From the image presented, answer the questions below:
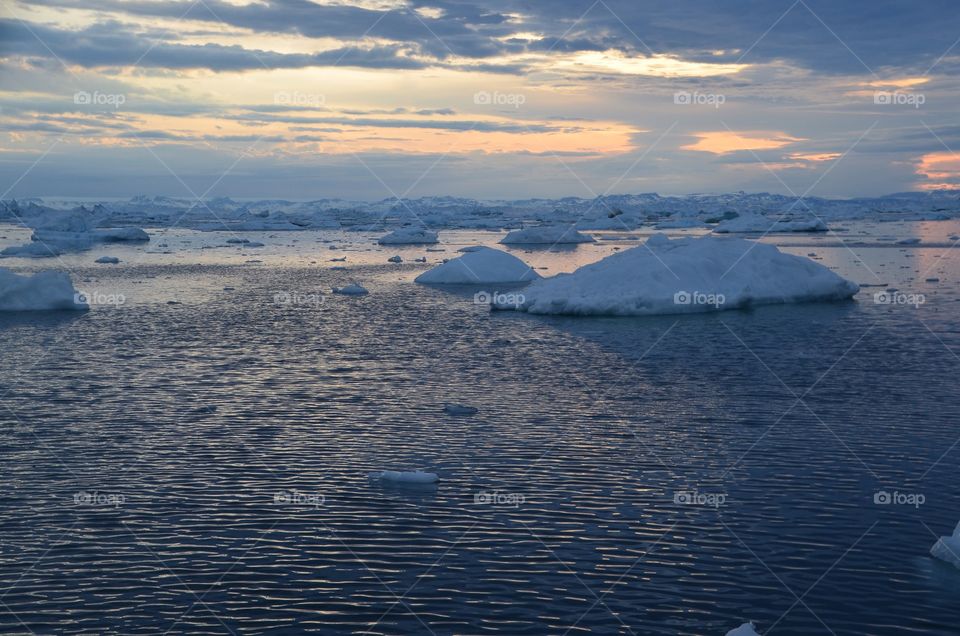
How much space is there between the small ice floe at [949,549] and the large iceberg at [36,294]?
36.6 m

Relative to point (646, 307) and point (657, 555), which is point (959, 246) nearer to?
point (646, 307)

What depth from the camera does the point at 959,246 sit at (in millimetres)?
79875

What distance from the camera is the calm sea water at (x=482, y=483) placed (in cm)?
1209

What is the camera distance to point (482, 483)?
54.9ft

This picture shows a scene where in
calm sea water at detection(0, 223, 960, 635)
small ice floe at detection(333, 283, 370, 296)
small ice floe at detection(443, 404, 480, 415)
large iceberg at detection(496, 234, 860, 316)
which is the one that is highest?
large iceberg at detection(496, 234, 860, 316)

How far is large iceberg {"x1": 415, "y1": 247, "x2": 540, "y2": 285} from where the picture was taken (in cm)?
5431

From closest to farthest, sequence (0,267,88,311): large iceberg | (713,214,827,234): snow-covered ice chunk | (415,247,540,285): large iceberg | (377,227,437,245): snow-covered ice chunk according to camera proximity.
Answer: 1. (0,267,88,311): large iceberg
2. (415,247,540,285): large iceberg
3. (377,227,437,245): snow-covered ice chunk
4. (713,214,827,234): snow-covered ice chunk

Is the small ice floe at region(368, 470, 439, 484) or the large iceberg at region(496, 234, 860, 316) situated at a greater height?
the large iceberg at region(496, 234, 860, 316)

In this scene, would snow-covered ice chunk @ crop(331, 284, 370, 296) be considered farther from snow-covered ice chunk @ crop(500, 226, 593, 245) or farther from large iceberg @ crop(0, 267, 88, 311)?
snow-covered ice chunk @ crop(500, 226, 593, 245)

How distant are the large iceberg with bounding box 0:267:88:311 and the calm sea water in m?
6.44

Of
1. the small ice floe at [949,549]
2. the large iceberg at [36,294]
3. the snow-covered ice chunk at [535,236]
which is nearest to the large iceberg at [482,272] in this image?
the large iceberg at [36,294]

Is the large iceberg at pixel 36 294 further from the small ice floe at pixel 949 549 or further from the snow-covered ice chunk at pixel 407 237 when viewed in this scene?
the snow-covered ice chunk at pixel 407 237

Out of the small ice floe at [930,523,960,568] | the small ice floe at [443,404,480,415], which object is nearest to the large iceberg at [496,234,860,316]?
the small ice floe at [443,404,480,415]

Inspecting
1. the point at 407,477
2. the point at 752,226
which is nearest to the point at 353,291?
the point at 407,477
